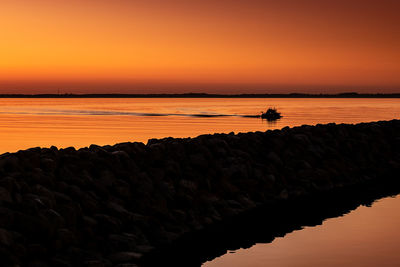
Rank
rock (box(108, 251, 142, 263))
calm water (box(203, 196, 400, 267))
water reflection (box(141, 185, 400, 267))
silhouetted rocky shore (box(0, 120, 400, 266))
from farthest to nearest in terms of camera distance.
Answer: water reflection (box(141, 185, 400, 267)) < calm water (box(203, 196, 400, 267)) < rock (box(108, 251, 142, 263)) < silhouetted rocky shore (box(0, 120, 400, 266))

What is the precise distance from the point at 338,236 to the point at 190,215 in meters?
2.71

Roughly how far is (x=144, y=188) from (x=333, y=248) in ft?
11.8

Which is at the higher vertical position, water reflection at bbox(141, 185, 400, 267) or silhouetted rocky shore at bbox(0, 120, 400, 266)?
silhouetted rocky shore at bbox(0, 120, 400, 266)

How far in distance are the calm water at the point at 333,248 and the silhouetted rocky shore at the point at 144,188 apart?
143cm

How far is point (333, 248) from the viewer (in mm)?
9875

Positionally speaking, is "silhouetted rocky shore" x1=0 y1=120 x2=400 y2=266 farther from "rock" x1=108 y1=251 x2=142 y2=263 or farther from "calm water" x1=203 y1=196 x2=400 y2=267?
"calm water" x1=203 y1=196 x2=400 y2=267

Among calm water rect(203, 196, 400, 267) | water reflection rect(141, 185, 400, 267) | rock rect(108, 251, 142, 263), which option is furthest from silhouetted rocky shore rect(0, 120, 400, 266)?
calm water rect(203, 196, 400, 267)

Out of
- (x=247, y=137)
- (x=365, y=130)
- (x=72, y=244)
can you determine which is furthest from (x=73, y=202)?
(x=365, y=130)

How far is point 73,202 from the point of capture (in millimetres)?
9703

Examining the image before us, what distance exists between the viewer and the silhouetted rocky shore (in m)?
8.63

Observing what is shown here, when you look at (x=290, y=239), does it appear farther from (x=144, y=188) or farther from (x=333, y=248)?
(x=144, y=188)

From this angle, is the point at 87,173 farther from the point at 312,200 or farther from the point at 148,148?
the point at 312,200

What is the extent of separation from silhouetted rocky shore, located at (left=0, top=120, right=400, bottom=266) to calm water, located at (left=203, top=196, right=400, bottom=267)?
1.43m

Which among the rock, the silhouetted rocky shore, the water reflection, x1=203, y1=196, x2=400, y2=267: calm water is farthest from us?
the water reflection
